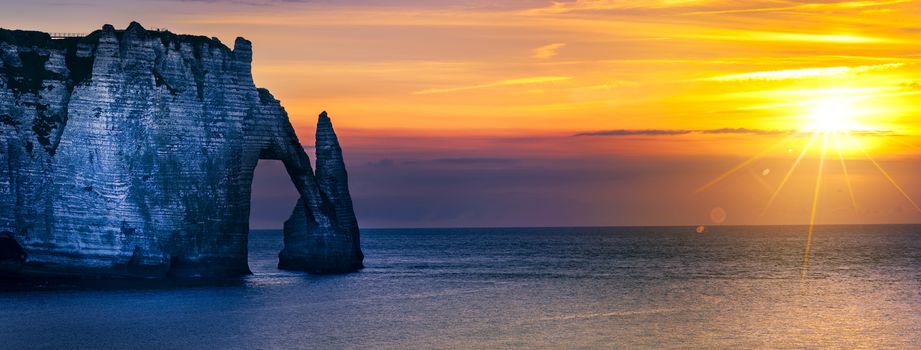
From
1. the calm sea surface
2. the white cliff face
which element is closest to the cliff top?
the white cliff face

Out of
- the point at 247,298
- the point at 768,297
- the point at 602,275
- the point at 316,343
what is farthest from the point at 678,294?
the point at 316,343

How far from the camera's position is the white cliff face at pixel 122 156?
8475 centimetres

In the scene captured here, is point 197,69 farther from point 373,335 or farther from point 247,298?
point 373,335

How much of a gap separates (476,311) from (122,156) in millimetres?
29893

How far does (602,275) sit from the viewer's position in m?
106

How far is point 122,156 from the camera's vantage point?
85625mm

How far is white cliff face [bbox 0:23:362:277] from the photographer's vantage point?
84.8m

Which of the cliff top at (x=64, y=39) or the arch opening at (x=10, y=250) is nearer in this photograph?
the arch opening at (x=10, y=250)

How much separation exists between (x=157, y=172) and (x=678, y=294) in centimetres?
3680

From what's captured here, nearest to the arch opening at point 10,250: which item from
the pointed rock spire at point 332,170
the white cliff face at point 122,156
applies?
the white cliff face at point 122,156

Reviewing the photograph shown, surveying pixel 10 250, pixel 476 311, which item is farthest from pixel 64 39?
pixel 476 311

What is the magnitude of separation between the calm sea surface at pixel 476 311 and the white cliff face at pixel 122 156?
9.49 ft

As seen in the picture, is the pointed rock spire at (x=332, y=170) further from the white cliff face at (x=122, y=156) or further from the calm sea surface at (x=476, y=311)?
the white cliff face at (x=122, y=156)

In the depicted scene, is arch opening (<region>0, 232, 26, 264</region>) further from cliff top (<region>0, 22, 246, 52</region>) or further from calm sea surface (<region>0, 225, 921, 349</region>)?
cliff top (<region>0, 22, 246, 52</region>)
